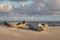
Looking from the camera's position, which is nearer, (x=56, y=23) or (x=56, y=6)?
(x=56, y=23)

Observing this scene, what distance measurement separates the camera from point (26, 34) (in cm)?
338

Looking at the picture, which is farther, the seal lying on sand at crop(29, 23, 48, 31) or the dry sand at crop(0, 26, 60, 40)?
the seal lying on sand at crop(29, 23, 48, 31)

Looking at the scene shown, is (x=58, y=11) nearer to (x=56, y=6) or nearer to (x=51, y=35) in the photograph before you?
(x=56, y=6)

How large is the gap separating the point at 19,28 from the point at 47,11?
115 cm

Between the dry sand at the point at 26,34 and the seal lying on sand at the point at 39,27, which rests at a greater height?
the seal lying on sand at the point at 39,27

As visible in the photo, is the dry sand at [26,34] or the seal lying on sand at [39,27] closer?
the dry sand at [26,34]

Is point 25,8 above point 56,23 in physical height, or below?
above

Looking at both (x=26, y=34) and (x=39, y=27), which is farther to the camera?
(x=39, y=27)

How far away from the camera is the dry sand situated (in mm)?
3144

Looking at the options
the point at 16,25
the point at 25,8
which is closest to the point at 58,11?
the point at 25,8

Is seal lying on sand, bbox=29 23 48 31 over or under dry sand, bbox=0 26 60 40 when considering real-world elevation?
over

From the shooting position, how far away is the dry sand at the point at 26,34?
314 cm

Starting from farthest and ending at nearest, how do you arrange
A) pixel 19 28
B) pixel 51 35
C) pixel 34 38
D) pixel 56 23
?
pixel 56 23 < pixel 19 28 < pixel 51 35 < pixel 34 38

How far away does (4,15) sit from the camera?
4512 millimetres
